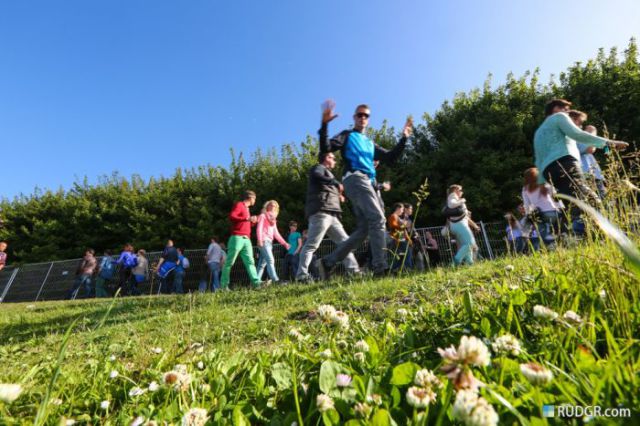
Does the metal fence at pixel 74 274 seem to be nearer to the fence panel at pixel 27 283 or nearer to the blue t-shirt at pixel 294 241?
the fence panel at pixel 27 283

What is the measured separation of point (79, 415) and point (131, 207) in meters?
18.8

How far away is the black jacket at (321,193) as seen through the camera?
5.18m

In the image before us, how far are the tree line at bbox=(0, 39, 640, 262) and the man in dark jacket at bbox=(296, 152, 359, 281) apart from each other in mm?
8712

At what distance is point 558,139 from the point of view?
4188mm

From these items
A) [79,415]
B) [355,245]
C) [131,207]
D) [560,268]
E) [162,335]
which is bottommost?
[79,415]

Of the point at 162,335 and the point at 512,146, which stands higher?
the point at 512,146

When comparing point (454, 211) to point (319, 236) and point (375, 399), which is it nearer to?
point (319, 236)

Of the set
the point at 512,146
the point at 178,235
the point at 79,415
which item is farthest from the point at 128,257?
the point at 512,146

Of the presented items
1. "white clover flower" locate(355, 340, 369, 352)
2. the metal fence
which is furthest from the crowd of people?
the metal fence

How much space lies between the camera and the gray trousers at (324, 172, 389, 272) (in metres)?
4.61

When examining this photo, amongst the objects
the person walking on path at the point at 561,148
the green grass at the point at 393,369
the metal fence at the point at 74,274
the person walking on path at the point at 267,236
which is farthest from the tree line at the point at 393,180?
the green grass at the point at 393,369

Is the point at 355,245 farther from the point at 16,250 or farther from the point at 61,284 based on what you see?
the point at 16,250

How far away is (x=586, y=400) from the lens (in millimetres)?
847

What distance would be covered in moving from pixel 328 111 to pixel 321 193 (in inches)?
53.5
